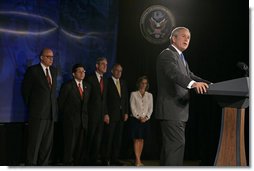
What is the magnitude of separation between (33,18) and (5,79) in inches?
28.3

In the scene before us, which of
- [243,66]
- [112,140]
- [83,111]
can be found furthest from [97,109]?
[243,66]

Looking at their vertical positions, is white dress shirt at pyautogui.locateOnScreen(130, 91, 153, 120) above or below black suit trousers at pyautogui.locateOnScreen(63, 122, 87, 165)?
above

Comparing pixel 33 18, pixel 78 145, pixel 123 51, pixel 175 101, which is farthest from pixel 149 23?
pixel 78 145

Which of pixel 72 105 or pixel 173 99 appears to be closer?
pixel 173 99

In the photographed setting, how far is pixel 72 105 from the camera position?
4.29 metres

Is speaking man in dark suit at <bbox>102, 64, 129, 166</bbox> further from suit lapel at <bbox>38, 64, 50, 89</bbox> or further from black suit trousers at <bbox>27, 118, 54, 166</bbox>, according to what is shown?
suit lapel at <bbox>38, 64, 50, 89</bbox>

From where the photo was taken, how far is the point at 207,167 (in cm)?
428

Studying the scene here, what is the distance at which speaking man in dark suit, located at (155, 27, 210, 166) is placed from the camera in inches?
156

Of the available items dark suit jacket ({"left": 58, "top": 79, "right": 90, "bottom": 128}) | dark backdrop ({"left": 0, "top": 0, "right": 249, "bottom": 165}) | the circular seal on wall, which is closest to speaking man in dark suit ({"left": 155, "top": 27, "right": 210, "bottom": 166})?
dark backdrop ({"left": 0, "top": 0, "right": 249, "bottom": 165})

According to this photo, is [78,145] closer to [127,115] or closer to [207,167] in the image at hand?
[127,115]

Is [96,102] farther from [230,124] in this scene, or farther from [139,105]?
[230,124]

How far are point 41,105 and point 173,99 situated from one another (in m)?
1.41

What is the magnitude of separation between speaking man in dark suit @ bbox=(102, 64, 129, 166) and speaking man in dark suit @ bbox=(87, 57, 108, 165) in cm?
6

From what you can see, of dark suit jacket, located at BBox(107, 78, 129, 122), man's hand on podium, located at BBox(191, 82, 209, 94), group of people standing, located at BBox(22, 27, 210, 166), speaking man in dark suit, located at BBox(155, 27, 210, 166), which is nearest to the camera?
man's hand on podium, located at BBox(191, 82, 209, 94)
